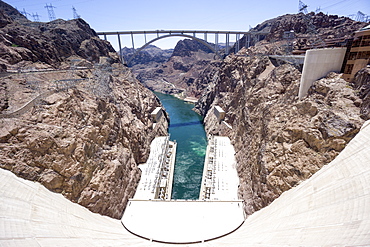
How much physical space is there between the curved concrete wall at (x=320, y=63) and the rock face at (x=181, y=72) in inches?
2580

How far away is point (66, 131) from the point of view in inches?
659

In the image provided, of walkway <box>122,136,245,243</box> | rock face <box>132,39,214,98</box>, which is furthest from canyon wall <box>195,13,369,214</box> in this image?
rock face <box>132,39,214,98</box>

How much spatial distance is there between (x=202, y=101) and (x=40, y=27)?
152 ft

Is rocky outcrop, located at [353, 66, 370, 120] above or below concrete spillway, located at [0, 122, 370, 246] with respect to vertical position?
above

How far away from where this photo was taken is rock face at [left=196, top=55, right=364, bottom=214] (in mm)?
14430

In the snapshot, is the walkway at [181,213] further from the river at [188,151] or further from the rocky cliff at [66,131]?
the river at [188,151]

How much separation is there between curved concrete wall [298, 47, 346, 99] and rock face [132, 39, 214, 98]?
6552 centimetres

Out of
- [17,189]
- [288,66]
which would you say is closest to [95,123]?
[17,189]

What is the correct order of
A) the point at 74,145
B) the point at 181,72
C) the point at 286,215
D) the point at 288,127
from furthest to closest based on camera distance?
the point at 181,72
the point at 288,127
the point at 74,145
the point at 286,215

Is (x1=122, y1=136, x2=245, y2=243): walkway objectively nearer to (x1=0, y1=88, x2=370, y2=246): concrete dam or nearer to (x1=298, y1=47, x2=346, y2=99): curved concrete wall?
(x1=0, y1=88, x2=370, y2=246): concrete dam

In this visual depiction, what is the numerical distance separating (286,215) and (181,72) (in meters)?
123

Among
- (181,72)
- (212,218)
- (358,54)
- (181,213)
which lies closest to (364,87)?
(358,54)

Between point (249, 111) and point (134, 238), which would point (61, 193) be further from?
point (249, 111)

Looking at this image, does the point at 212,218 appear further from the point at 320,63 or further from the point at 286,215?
the point at 320,63
